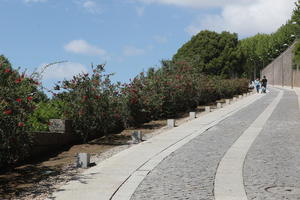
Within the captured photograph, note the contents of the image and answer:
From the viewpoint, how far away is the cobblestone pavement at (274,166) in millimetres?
6285

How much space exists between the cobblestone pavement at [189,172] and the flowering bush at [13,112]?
9.60 ft

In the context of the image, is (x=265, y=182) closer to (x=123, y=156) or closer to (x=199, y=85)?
(x=123, y=156)

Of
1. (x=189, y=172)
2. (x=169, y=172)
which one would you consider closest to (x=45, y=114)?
(x=169, y=172)

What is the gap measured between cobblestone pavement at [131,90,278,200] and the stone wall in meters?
62.7

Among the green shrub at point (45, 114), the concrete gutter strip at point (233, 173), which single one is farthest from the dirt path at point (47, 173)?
the concrete gutter strip at point (233, 173)

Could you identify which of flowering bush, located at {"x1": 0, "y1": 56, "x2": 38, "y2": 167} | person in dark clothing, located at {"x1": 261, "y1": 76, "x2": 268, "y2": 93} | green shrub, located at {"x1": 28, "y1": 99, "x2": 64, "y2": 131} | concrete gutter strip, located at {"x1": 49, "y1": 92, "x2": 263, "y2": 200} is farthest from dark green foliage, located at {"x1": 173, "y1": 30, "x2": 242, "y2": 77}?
flowering bush, located at {"x1": 0, "y1": 56, "x2": 38, "y2": 167}

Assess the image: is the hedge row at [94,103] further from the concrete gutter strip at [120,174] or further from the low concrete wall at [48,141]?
the concrete gutter strip at [120,174]

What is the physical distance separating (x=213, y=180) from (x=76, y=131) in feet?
23.5

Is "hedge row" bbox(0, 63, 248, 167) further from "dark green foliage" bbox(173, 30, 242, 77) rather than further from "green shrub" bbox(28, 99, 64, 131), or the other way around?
"dark green foliage" bbox(173, 30, 242, 77)

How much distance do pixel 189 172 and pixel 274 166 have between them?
1.79 metres

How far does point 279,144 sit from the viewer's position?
36.1 feet

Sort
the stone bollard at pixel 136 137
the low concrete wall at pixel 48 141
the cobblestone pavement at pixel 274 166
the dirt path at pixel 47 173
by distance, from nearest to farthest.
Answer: the cobblestone pavement at pixel 274 166 → the dirt path at pixel 47 173 → the low concrete wall at pixel 48 141 → the stone bollard at pixel 136 137

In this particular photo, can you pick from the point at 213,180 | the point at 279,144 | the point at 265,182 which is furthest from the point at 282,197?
the point at 279,144

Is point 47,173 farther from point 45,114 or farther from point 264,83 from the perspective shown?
point 264,83
